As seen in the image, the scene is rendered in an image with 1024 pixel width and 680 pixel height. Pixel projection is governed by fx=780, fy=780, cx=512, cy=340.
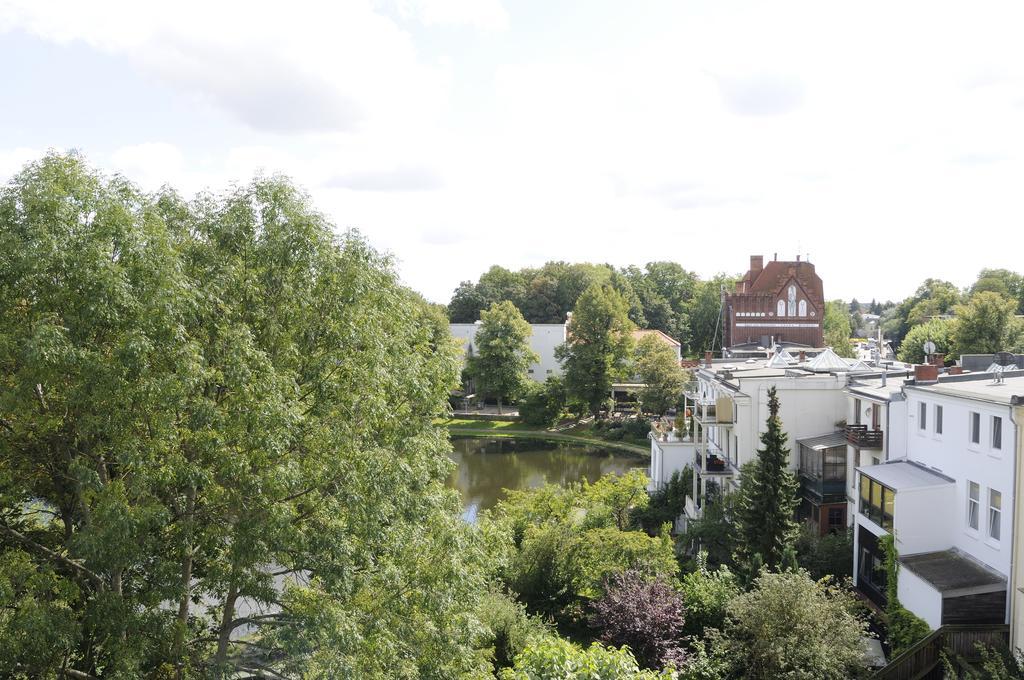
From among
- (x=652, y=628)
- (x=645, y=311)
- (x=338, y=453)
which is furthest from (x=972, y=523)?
(x=645, y=311)

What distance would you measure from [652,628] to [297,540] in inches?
433

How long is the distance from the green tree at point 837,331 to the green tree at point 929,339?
5.27m

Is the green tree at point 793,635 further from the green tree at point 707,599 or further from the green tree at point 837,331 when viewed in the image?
the green tree at point 837,331

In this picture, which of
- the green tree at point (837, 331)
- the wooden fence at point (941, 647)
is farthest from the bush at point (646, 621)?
the green tree at point (837, 331)

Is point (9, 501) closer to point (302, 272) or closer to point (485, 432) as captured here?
point (302, 272)

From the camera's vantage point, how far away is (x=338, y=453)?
1295 cm

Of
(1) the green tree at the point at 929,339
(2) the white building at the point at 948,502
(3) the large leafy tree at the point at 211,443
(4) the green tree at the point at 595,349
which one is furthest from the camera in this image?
(1) the green tree at the point at 929,339

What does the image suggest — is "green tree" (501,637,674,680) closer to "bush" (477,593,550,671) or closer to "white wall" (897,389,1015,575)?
"bush" (477,593,550,671)

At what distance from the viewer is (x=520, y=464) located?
179 feet

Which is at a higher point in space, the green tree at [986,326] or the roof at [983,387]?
the green tree at [986,326]

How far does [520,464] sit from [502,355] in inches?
639

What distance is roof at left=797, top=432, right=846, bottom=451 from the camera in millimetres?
26858

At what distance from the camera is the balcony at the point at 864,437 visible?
24.6 m

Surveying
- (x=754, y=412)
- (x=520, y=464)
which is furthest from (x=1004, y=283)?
(x=754, y=412)
